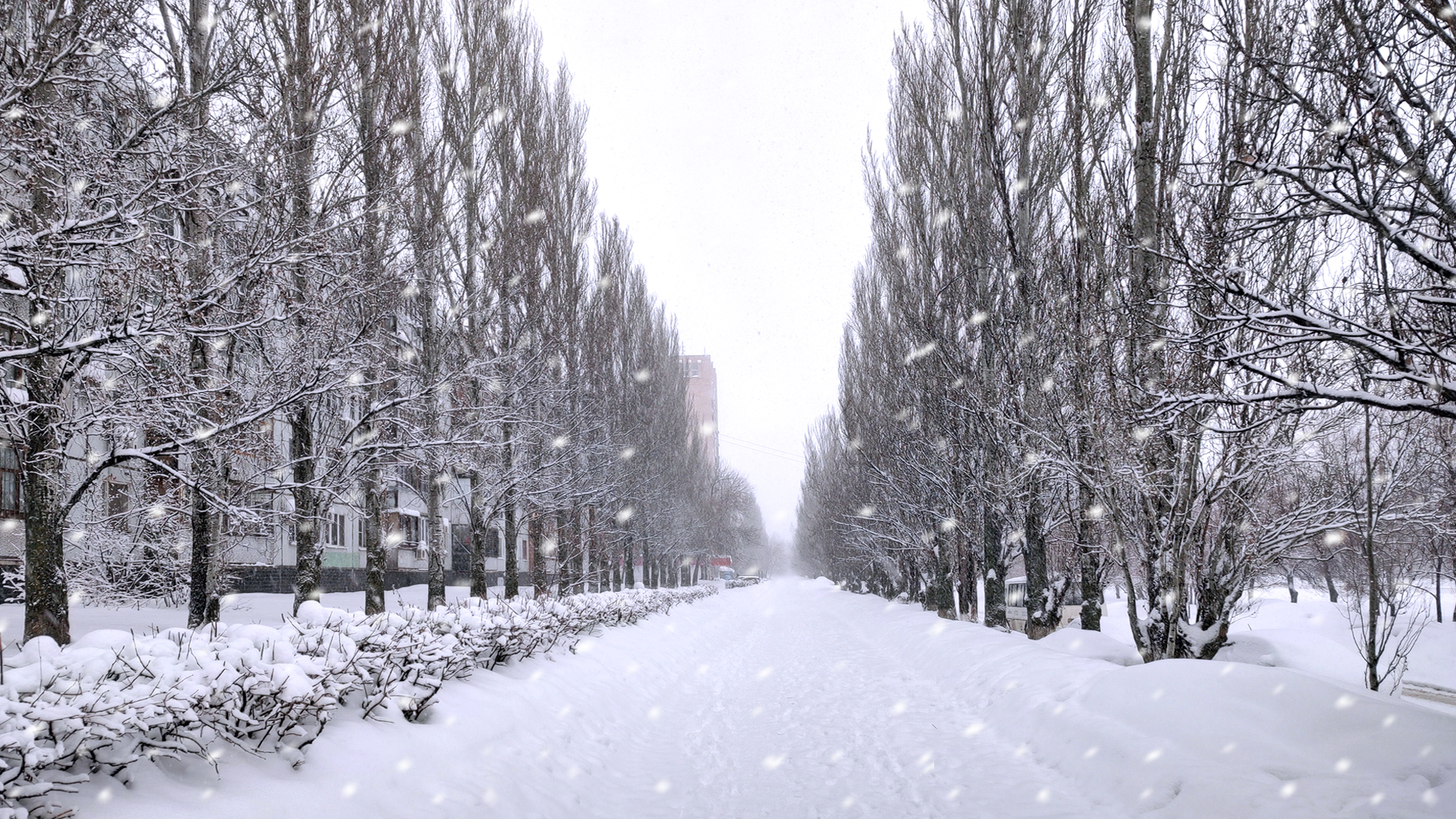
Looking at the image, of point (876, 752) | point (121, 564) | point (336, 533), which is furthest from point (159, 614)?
point (876, 752)

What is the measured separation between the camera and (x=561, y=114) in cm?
2002

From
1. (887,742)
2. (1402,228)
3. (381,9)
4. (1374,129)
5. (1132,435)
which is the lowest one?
(887,742)

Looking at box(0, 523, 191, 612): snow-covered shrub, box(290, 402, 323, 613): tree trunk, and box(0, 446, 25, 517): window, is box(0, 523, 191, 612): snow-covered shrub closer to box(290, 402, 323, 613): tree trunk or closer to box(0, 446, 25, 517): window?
box(0, 446, 25, 517): window

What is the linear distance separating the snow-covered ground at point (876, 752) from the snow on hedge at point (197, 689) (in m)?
0.15

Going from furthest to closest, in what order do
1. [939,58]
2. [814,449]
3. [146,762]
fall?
[814,449]
[939,58]
[146,762]

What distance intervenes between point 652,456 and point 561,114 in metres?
12.4

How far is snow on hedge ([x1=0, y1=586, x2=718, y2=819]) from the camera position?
3.10 metres

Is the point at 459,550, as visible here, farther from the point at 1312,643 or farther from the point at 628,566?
the point at 1312,643

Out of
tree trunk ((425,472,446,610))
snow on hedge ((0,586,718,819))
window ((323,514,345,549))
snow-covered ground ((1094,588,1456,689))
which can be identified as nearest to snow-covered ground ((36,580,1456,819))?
snow on hedge ((0,586,718,819))

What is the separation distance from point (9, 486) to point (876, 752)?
707 inches

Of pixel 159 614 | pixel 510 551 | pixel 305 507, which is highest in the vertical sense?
pixel 305 507

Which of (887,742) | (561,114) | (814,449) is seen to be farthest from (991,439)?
(814,449)

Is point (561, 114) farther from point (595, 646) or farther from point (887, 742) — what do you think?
point (887, 742)

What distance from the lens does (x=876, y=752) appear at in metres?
7.03
